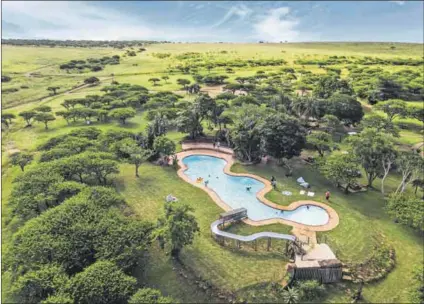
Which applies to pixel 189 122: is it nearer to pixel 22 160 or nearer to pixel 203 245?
pixel 22 160

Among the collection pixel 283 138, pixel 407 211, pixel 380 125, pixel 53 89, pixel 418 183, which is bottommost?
pixel 407 211

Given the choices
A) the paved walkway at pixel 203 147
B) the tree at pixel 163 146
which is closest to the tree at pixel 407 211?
the paved walkway at pixel 203 147

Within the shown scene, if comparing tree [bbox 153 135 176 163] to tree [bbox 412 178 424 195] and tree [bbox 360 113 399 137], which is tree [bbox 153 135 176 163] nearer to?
tree [bbox 412 178 424 195]

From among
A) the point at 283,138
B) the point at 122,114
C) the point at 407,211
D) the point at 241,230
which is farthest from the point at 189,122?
the point at 407,211

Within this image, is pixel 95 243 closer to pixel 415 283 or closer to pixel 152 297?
pixel 152 297

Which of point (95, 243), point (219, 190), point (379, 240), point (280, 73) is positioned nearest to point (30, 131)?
point (219, 190)

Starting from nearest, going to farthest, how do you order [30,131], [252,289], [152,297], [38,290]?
[152,297] → [38,290] → [252,289] → [30,131]
